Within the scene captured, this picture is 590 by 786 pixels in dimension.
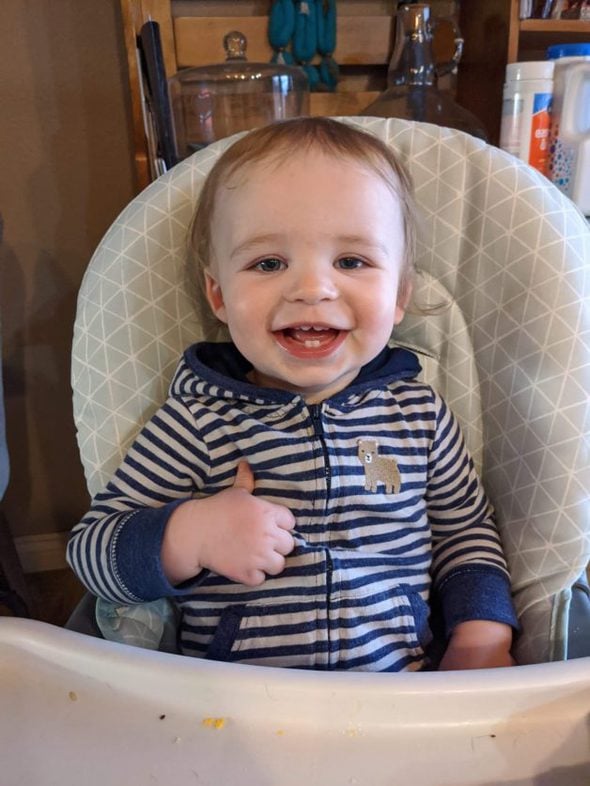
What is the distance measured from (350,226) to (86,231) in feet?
3.14

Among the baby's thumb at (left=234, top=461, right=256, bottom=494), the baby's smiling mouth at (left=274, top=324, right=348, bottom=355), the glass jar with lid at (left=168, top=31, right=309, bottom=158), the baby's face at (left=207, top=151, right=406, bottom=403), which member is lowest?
the baby's thumb at (left=234, top=461, right=256, bottom=494)

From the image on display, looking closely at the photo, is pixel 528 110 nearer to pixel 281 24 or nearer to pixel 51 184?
pixel 281 24

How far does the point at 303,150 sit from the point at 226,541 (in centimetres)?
41

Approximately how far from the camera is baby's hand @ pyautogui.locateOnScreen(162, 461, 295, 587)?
66 centimetres

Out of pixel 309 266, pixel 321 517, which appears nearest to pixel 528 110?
pixel 309 266

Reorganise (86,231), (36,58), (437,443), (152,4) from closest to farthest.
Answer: (437,443), (152,4), (36,58), (86,231)

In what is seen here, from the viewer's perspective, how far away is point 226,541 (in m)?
0.66

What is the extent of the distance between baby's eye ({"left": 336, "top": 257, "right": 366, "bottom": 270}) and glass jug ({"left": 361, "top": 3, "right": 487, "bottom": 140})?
2.05 feet

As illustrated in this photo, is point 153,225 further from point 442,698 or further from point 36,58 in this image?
point 36,58

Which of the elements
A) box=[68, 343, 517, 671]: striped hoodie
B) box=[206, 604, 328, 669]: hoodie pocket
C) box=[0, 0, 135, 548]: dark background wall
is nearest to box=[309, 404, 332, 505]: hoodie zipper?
box=[68, 343, 517, 671]: striped hoodie

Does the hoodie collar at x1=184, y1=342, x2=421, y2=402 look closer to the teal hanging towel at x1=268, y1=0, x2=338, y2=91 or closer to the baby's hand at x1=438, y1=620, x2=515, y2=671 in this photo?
the baby's hand at x1=438, y1=620, x2=515, y2=671

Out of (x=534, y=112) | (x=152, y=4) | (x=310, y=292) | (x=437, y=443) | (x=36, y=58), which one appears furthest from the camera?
(x=36, y=58)

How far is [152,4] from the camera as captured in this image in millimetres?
1198

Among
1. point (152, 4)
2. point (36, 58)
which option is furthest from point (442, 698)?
point (36, 58)
